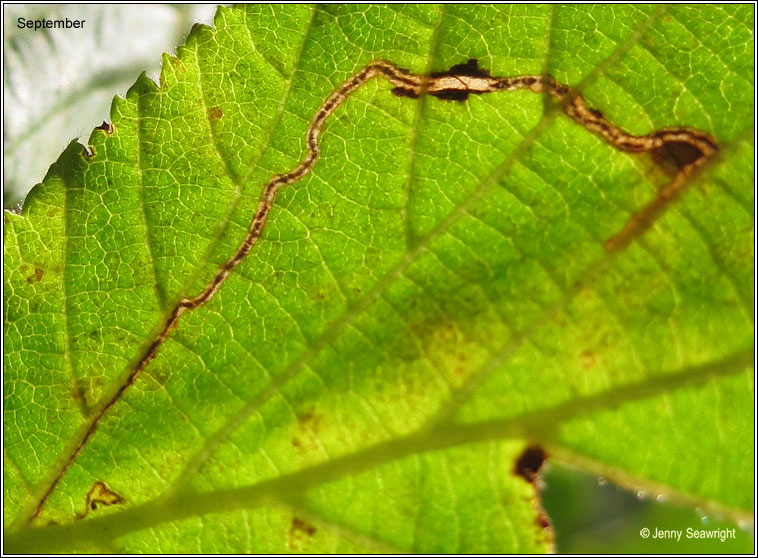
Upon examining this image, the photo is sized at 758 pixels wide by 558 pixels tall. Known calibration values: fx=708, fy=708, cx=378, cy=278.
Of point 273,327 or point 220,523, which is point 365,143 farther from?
point 220,523

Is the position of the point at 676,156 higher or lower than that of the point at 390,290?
higher

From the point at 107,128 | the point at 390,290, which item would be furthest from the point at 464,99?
the point at 107,128

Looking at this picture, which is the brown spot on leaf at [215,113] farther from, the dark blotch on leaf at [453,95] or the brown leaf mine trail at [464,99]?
the dark blotch on leaf at [453,95]

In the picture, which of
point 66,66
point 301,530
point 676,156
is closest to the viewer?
point 676,156

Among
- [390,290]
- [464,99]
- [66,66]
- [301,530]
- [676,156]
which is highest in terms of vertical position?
[66,66]

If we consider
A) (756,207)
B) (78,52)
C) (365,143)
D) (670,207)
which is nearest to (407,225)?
(365,143)

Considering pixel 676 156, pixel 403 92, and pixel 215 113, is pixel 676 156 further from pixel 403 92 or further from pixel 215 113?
pixel 215 113

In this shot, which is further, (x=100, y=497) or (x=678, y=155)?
(x=100, y=497)
